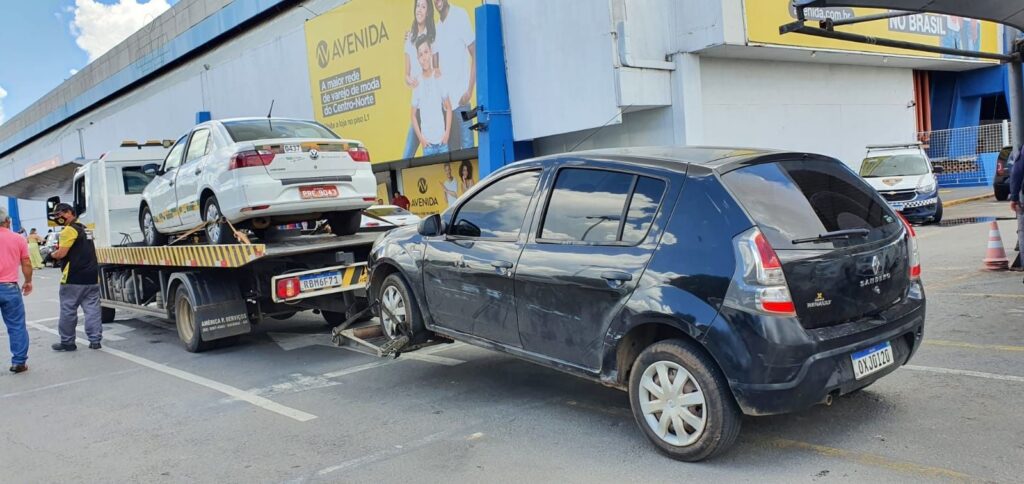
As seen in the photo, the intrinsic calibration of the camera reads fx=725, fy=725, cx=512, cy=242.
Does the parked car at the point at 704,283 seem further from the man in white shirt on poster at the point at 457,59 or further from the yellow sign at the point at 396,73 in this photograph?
the yellow sign at the point at 396,73

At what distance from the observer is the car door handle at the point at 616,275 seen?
408 cm

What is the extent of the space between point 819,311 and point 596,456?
1495 millimetres

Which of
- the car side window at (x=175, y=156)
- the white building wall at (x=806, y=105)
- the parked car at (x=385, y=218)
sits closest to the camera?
the car side window at (x=175, y=156)

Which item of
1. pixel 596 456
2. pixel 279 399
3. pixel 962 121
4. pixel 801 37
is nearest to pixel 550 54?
pixel 801 37

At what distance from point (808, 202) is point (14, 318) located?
813cm

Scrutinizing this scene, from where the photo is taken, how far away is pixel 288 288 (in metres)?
7.34

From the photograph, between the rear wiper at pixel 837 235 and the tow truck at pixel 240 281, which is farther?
the tow truck at pixel 240 281

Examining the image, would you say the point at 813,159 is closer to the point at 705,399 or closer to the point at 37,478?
the point at 705,399

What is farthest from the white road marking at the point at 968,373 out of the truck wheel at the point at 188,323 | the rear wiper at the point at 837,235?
the truck wheel at the point at 188,323

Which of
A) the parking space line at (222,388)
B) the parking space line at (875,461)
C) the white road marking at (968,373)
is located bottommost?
the parking space line at (875,461)

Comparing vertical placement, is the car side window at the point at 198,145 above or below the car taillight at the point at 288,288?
above

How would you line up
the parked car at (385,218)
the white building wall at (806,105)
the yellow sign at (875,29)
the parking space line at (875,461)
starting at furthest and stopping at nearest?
the white building wall at (806,105), the yellow sign at (875,29), the parked car at (385,218), the parking space line at (875,461)

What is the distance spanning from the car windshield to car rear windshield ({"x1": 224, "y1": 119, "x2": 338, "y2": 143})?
13.1 metres

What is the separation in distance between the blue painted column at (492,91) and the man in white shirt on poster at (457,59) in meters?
0.71
